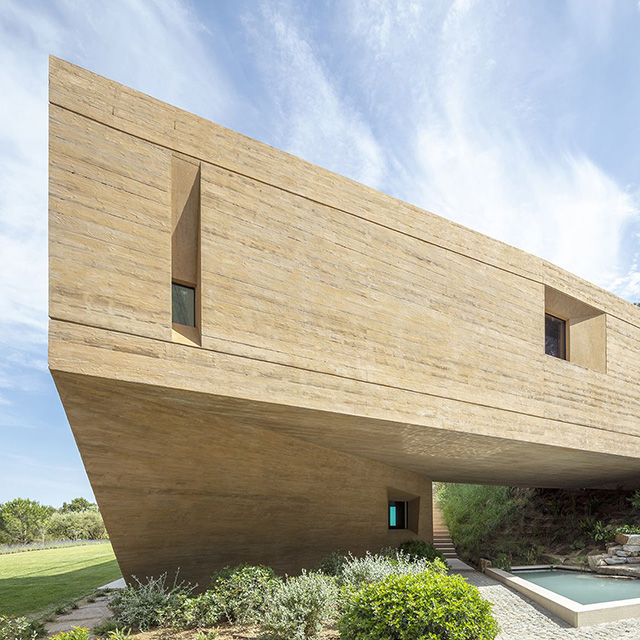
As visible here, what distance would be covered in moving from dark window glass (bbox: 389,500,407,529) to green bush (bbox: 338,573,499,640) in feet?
27.9

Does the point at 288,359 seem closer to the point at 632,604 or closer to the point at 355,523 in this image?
the point at 355,523

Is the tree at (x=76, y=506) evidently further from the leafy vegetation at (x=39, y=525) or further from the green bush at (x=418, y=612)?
the green bush at (x=418, y=612)

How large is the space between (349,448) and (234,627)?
4.05m

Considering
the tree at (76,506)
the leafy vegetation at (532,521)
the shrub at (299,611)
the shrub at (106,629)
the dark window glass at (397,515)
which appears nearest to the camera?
the shrub at (299,611)

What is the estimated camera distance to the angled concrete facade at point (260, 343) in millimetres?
6980

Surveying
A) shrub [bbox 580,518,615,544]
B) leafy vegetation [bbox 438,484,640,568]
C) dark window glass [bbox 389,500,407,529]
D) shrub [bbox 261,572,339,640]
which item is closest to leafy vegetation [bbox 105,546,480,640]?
shrub [bbox 261,572,339,640]

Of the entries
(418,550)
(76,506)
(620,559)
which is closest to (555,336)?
(620,559)

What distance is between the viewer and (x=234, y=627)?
25.6 ft

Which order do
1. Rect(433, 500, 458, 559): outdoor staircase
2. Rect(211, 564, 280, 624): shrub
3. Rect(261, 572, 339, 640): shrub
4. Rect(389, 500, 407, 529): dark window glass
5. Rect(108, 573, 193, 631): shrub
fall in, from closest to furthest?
1. Rect(261, 572, 339, 640): shrub
2. Rect(211, 564, 280, 624): shrub
3. Rect(108, 573, 193, 631): shrub
4. Rect(389, 500, 407, 529): dark window glass
5. Rect(433, 500, 458, 559): outdoor staircase

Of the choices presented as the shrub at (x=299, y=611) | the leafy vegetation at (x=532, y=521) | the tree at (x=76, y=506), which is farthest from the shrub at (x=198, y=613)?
the tree at (x=76, y=506)

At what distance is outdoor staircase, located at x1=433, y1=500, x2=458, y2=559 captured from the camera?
1861 centimetres

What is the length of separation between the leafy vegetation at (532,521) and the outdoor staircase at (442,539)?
0.31 meters

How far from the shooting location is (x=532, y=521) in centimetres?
2044

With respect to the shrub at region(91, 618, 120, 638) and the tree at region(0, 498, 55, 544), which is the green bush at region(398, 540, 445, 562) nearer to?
the shrub at region(91, 618, 120, 638)
